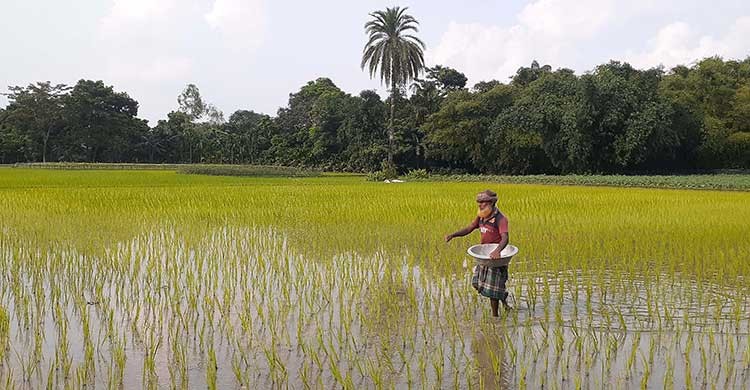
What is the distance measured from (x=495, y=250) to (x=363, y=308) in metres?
1.17

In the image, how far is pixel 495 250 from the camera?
4551 millimetres

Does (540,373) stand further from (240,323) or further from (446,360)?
(240,323)

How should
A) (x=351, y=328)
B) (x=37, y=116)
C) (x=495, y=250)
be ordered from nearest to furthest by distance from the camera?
1. (x=351, y=328)
2. (x=495, y=250)
3. (x=37, y=116)

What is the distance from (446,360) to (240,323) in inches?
63.4

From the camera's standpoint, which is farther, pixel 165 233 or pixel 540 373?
pixel 165 233

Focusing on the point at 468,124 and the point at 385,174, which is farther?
the point at 468,124

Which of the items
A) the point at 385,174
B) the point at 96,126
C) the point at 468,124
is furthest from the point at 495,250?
the point at 96,126

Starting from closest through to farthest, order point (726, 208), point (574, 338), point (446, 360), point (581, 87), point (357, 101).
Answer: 1. point (446, 360)
2. point (574, 338)
3. point (726, 208)
4. point (581, 87)
5. point (357, 101)

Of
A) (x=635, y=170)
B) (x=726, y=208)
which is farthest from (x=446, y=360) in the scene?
(x=635, y=170)

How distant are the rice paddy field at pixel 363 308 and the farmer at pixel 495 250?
0.20 meters

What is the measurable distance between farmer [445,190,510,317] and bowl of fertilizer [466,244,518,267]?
0.05m

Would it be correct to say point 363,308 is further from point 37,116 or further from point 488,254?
point 37,116

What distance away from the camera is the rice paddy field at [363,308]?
3.53 meters

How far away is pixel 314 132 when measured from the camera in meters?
42.7
